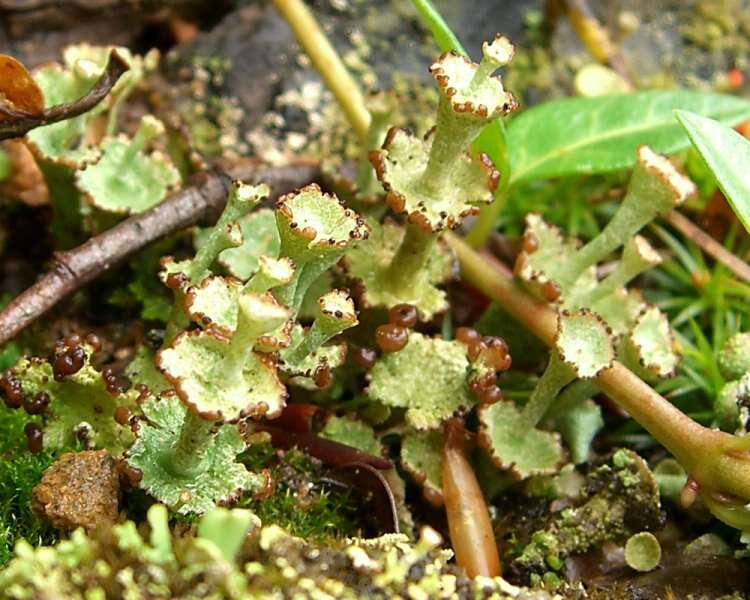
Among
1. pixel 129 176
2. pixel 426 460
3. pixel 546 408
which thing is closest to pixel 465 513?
pixel 426 460

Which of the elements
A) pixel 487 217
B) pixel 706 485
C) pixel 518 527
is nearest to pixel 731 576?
pixel 706 485

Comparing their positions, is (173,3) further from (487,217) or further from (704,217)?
(704,217)

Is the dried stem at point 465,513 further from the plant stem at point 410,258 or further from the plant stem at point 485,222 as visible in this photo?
the plant stem at point 485,222

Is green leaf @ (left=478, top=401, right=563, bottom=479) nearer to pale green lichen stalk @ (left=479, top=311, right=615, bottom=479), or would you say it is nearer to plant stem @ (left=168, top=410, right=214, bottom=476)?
pale green lichen stalk @ (left=479, top=311, right=615, bottom=479)

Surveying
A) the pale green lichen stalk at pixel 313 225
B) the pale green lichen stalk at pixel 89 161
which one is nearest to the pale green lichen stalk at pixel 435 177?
the pale green lichen stalk at pixel 313 225

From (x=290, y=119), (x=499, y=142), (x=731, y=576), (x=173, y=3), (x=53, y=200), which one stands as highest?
(x=173, y=3)
